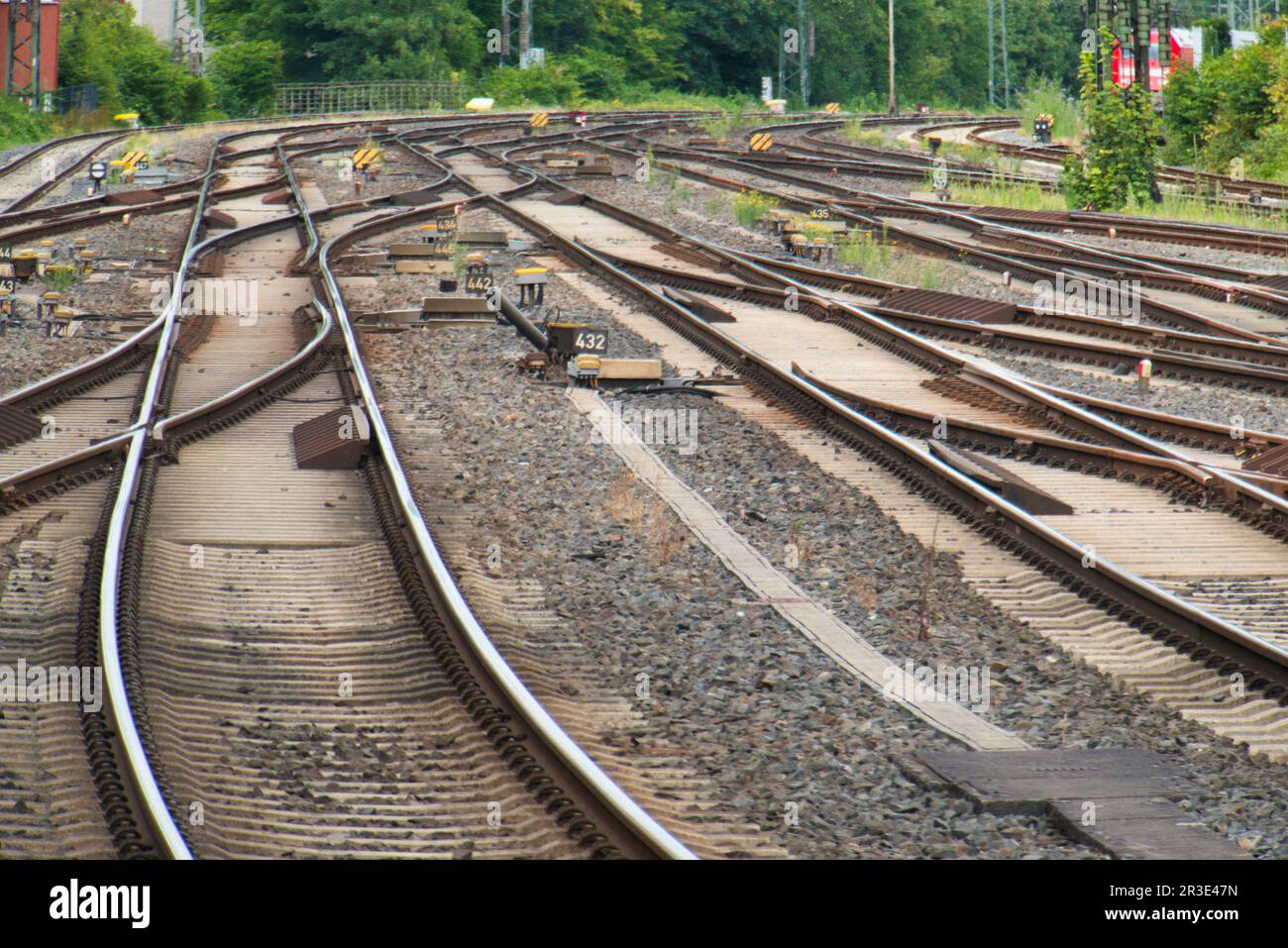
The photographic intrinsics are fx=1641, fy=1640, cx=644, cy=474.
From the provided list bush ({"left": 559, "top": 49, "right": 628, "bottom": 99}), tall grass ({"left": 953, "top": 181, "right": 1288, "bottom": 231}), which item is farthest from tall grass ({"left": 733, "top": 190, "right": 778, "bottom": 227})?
bush ({"left": 559, "top": 49, "right": 628, "bottom": 99})

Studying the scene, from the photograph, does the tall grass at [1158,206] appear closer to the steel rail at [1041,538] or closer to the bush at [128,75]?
the steel rail at [1041,538]

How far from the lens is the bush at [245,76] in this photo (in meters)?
64.0

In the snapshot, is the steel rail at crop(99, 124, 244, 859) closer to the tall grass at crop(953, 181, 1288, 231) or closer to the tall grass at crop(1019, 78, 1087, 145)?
the tall grass at crop(953, 181, 1288, 231)

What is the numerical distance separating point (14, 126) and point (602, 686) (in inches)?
1724

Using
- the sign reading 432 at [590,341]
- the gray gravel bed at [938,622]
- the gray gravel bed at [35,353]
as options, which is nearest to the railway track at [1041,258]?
the sign reading 432 at [590,341]

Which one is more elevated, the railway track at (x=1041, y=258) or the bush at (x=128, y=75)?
the bush at (x=128, y=75)

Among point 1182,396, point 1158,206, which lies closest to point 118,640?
point 1182,396

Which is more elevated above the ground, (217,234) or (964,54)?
(964,54)

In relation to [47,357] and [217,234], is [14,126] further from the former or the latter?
[47,357]

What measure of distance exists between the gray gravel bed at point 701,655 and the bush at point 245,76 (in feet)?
180

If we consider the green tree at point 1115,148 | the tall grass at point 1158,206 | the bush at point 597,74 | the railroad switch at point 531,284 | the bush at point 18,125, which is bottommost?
the railroad switch at point 531,284

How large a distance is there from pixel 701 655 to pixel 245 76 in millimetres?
61042

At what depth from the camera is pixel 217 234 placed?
76.7 feet
